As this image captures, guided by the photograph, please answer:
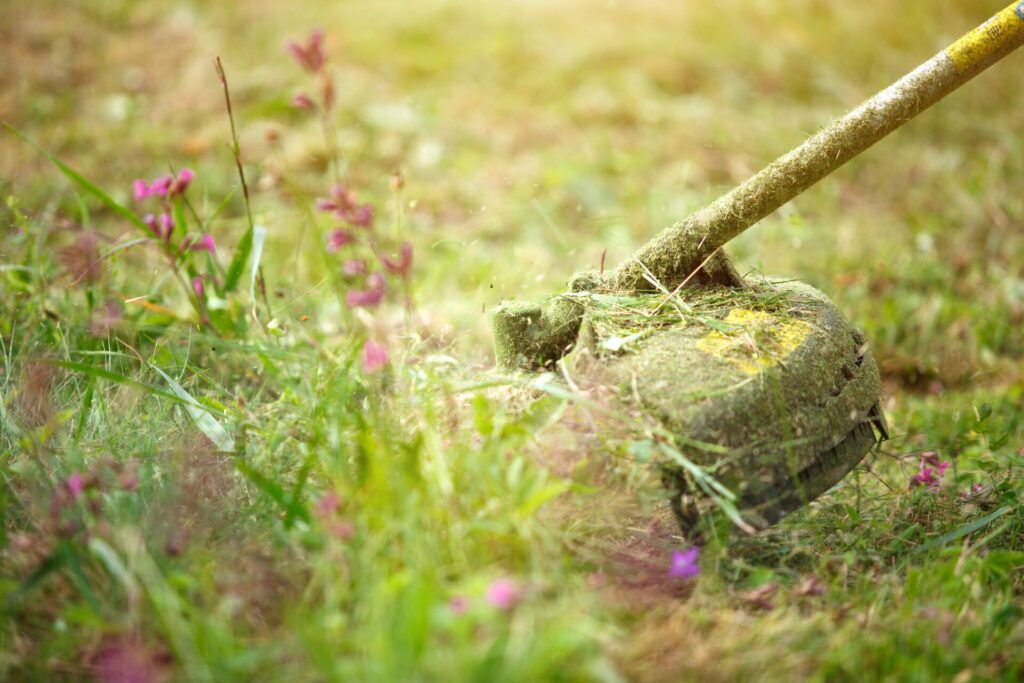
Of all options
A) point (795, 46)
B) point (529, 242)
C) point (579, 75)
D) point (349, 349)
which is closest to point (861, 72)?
point (795, 46)

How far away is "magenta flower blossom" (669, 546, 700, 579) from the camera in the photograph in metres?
1.79

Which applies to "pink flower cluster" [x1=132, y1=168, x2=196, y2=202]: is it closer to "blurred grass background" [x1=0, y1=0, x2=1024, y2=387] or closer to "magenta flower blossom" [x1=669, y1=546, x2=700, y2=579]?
"blurred grass background" [x1=0, y1=0, x2=1024, y2=387]

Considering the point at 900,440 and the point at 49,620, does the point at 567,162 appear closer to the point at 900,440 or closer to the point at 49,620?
the point at 900,440

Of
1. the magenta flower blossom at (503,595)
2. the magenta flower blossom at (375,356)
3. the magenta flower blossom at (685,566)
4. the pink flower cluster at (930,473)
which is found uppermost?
the magenta flower blossom at (375,356)

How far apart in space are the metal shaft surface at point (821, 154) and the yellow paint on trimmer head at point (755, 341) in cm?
26

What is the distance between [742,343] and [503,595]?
1.00m

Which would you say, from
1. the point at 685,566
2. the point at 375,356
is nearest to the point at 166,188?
the point at 375,356

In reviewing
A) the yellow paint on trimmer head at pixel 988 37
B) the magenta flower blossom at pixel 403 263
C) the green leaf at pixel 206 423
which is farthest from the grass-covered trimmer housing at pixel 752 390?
the green leaf at pixel 206 423

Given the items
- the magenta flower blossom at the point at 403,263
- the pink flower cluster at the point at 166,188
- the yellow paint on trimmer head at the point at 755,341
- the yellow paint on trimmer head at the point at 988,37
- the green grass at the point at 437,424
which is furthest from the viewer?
the pink flower cluster at the point at 166,188

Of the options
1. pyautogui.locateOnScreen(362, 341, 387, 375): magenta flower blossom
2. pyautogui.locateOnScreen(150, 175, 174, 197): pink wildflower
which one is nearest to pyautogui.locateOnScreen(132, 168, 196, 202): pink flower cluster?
pyautogui.locateOnScreen(150, 175, 174, 197): pink wildflower

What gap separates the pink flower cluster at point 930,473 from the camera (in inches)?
91.3

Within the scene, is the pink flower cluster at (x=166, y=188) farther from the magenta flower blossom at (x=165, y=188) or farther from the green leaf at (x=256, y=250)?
the green leaf at (x=256, y=250)

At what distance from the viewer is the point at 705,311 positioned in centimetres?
218

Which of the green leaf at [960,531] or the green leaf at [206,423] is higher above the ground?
the green leaf at [206,423]
